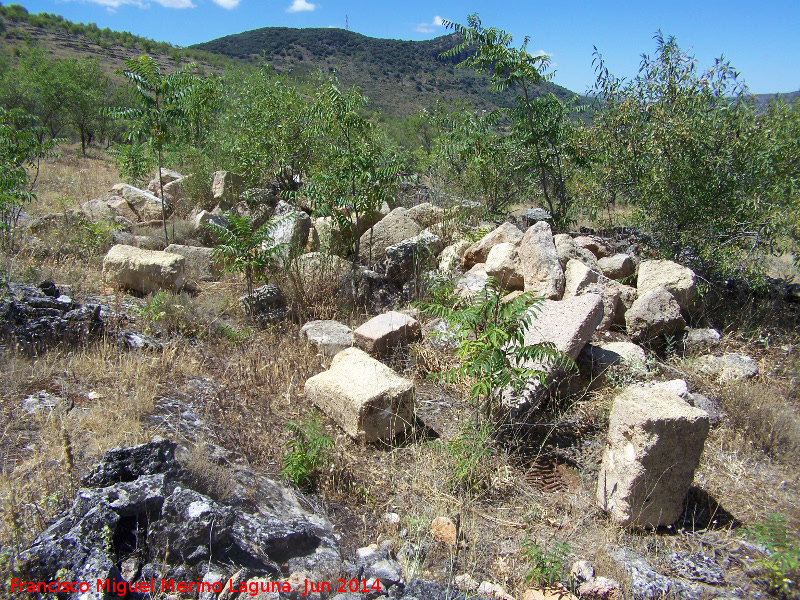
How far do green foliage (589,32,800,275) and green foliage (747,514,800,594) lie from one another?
3.39m

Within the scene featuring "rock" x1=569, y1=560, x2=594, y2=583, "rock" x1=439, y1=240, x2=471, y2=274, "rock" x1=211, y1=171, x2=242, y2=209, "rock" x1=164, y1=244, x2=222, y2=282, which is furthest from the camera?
"rock" x1=211, y1=171, x2=242, y2=209

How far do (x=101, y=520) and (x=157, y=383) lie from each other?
195 centimetres

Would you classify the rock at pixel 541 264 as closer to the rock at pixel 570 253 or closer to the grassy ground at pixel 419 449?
the rock at pixel 570 253

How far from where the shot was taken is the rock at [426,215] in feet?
25.3

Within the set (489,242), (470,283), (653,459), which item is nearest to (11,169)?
(470,283)

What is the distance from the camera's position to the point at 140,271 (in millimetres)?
6129

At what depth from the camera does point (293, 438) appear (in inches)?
152

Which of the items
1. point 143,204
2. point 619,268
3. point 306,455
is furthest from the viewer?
point 143,204

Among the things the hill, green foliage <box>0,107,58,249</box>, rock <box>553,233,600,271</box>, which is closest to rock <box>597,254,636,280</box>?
rock <box>553,233,600,271</box>

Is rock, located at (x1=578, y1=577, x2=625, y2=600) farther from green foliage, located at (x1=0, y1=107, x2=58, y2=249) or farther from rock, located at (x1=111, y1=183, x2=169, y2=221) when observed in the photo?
rock, located at (x1=111, y1=183, x2=169, y2=221)

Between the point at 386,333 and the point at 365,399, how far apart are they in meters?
1.32

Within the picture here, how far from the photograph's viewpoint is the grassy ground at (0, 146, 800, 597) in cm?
305

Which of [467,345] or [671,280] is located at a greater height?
[671,280]

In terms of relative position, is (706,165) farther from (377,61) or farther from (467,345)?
(377,61)
